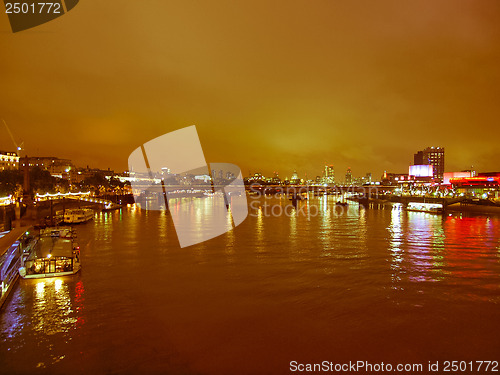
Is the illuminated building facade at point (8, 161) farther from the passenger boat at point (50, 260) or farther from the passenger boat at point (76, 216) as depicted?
the passenger boat at point (50, 260)

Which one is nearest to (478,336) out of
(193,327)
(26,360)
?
(193,327)

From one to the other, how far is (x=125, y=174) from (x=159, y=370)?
14639cm

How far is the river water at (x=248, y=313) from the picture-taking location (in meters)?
6.11

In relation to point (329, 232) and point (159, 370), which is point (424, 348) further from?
point (329, 232)

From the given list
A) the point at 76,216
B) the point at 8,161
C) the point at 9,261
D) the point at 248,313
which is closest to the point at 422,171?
the point at 76,216

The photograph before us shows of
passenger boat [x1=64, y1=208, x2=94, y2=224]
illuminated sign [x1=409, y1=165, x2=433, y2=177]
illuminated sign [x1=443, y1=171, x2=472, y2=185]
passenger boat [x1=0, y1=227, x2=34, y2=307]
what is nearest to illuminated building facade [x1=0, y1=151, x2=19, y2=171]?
passenger boat [x1=64, y1=208, x2=94, y2=224]

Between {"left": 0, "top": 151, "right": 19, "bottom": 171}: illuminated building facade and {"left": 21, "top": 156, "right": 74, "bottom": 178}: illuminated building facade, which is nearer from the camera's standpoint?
{"left": 0, "top": 151, "right": 19, "bottom": 171}: illuminated building facade

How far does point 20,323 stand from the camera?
719cm

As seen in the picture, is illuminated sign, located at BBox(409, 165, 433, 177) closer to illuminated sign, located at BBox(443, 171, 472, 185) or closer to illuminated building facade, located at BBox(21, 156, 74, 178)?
illuminated sign, located at BBox(443, 171, 472, 185)

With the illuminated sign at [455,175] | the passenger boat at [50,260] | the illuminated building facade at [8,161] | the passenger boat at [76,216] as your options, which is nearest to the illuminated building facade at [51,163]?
the illuminated building facade at [8,161]

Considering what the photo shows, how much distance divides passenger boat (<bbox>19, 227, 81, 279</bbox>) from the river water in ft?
0.99

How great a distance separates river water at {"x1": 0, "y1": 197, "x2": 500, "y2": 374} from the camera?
20.1 feet

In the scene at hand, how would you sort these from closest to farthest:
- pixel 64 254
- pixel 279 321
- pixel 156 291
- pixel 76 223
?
pixel 279 321, pixel 156 291, pixel 64 254, pixel 76 223

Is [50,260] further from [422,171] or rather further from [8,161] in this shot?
[422,171]
